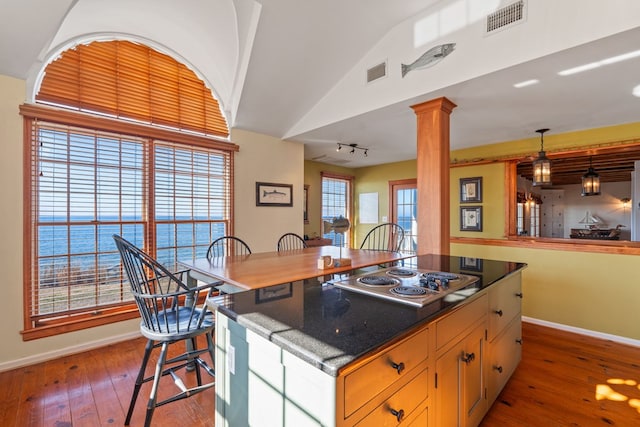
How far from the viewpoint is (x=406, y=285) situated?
156cm

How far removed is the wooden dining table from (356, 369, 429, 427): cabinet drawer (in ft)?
2.83

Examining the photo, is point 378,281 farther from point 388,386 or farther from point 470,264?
point 470,264

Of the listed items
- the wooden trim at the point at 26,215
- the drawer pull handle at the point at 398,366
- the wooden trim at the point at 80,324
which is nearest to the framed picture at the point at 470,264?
the drawer pull handle at the point at 398,366

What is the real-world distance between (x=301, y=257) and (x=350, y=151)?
2625mm

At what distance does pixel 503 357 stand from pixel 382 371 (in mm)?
1542

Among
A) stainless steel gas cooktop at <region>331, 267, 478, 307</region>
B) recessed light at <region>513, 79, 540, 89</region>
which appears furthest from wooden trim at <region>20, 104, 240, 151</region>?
recessed light at <region>513, 79, 540, 89</region>

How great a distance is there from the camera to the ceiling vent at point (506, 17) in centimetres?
197

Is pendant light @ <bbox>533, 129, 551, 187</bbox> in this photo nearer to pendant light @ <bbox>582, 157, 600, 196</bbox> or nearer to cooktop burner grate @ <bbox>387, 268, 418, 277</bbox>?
pendant light @ <bbox>582, 157, 600, 196</bbox>

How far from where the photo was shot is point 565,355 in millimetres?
2707

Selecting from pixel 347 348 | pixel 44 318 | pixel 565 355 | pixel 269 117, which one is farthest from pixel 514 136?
pixel 44 318

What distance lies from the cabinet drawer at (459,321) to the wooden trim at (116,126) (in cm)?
A: 319

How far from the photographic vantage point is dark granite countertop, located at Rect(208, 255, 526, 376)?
0.87 metres

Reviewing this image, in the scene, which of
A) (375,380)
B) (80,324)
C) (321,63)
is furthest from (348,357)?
(80,324)

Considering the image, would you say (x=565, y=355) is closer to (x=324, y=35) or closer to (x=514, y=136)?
(x=514, y=136)
